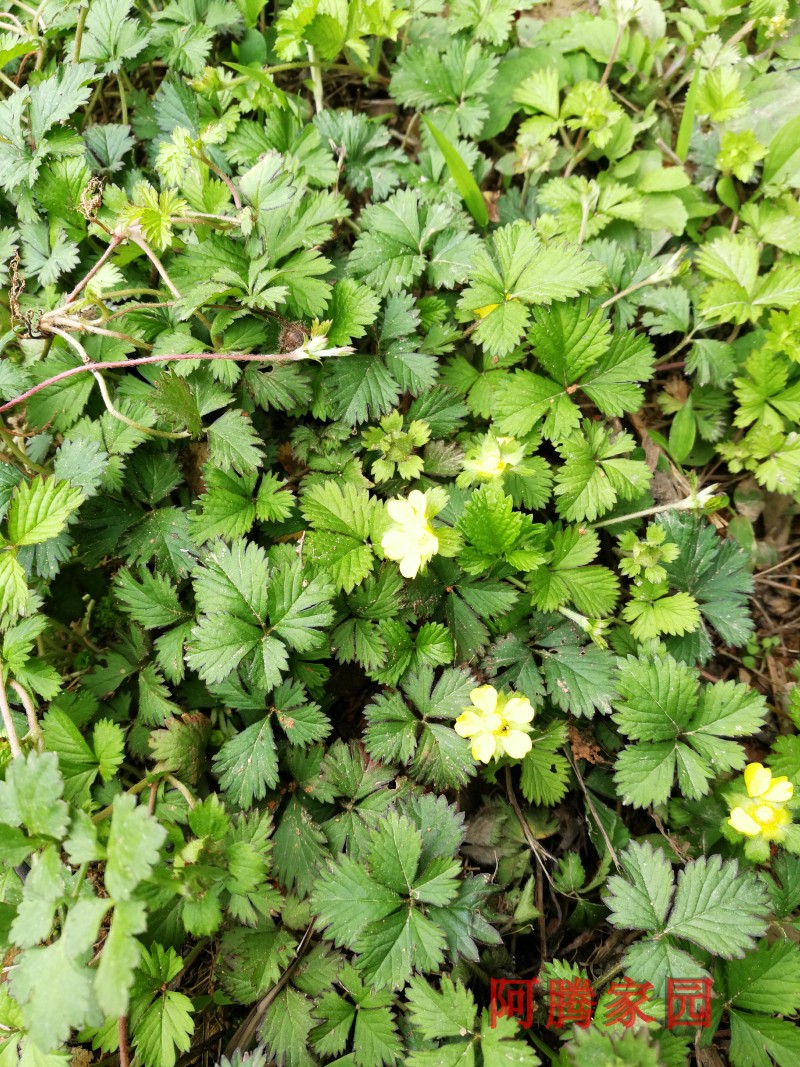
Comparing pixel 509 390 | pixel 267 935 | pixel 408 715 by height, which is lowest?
pixel 267 935

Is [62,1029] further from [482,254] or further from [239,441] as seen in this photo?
[482,254]

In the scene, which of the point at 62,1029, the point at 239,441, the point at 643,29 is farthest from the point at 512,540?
the point at 643,29

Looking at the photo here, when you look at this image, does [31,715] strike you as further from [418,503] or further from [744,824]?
[744,824]

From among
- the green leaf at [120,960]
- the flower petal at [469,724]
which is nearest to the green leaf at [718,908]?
the flower petal at [469,724]

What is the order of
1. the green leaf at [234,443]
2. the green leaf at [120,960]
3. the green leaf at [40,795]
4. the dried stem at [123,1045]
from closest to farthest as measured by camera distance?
the green leaf at [120,960] < the green leaf at [40,795] < the dried stem at [123,1045] < the green leaf at [234,443]

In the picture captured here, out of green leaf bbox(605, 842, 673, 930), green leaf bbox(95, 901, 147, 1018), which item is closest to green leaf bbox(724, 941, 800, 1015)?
green leaf bbox(605, 842, 673, 930)

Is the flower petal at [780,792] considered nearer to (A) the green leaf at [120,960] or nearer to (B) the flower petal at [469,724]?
(B) the flower petal at [469,724]

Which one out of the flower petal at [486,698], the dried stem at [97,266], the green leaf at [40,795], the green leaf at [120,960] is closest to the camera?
the green leaf at [120,960]

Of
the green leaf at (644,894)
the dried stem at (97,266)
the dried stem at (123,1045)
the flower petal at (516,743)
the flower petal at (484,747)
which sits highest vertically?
the dried stem at (97,266)
